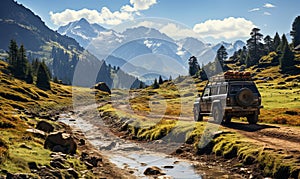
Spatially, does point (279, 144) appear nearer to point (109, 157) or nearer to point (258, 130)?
point (258, 130)

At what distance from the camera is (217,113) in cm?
2859

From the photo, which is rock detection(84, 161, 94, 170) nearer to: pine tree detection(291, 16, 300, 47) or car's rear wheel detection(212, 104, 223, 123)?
car's rear wheel detection(212, 104, 223, 123)

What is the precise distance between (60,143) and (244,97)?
14.5 m

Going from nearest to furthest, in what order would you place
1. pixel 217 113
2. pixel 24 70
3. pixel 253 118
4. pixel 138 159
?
pixel 138 159 < pixel 253 118 < pixel 217 113 < pixel 24 70

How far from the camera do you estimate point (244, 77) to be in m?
28.3

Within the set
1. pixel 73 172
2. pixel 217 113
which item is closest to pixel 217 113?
pixel 217 113

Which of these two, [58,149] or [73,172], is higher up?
[58,149]

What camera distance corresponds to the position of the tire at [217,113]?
92.5 ft

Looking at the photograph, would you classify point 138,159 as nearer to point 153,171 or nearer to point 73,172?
point 153,171

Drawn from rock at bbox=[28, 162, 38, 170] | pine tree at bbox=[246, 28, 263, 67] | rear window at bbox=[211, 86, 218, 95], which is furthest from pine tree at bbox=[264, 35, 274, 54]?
rock at bbox=[28, 162, 38, 170]

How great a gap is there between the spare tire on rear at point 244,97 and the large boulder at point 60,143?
1321 centimetres

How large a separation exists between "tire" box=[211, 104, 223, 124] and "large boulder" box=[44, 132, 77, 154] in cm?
1246

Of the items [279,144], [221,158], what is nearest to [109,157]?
[221,158]

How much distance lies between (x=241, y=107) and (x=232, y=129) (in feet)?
6.31
